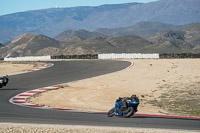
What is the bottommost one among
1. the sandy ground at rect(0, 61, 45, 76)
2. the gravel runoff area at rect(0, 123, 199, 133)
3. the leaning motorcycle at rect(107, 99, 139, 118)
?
the gravel runoff area at rect(0, 123, 199, 133)

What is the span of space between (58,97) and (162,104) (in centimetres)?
572

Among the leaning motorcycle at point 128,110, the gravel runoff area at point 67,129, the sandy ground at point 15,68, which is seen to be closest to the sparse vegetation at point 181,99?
the leaning motorcycle at point 128,110

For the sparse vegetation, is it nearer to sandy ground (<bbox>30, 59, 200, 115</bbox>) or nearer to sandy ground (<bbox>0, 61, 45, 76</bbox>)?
sandy ground (<bbox>30, 59, 200, 115</bbox>)

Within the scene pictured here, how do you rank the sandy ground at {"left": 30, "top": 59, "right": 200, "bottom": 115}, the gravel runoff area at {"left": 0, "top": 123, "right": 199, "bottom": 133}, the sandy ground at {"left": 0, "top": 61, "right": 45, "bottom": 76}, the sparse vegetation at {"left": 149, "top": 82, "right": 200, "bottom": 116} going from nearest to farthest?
the gravel runoff area at {"left": 0, "top": 123, "right": 199, "bottom": 133} → the sparse vegetation at {"left": 149, "top": 82, "right": 200, "bottom": 116} → the sandy ground at {"left": 30, "top": 59, "right": 200, "bottom": 115} → the sandy ground at {"left": 0, "top": 61, "right": 45, "bottom": 76}

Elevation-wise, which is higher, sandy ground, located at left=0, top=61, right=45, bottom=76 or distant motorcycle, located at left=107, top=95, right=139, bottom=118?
sandy ground, located at left=0, top=61, right=45, bottom=76

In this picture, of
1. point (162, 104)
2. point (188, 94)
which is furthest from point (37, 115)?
point (188, 94)

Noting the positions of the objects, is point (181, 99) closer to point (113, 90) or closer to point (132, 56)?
point (113, 90)

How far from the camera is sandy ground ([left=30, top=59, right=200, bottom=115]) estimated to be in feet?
70.1

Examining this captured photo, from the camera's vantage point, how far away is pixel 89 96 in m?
24.6

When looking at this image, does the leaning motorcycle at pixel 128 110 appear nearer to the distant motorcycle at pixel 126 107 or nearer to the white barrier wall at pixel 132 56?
the distant motorcycle at pixel 126 107

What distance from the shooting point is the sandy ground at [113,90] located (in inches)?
841

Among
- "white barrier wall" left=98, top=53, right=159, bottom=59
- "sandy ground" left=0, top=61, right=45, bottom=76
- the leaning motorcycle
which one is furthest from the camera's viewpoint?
"white barrier wall" left=98, top=53, right=159, bottom=59

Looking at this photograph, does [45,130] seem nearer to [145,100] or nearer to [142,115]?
[142,115]

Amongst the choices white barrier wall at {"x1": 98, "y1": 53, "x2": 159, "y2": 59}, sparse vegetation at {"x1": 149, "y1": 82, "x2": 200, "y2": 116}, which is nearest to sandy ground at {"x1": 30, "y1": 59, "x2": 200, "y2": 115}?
sparse vegetation at {"x1": 149, "y1": 82, "x2": 200, "y2": 116}
